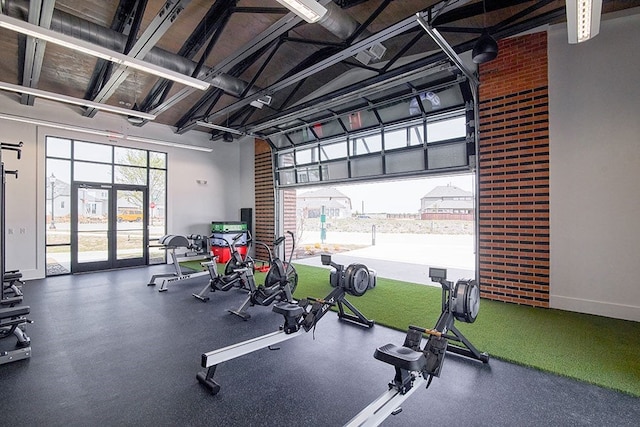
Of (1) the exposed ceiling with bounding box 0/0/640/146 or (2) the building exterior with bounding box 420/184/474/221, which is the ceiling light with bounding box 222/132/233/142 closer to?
(1) the exposed ceiling with bounding box 0/0/640/146

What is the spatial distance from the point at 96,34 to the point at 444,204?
740cm

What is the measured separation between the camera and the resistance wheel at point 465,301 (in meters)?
2.71

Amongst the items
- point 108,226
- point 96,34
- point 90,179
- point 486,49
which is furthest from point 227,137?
point 486,49

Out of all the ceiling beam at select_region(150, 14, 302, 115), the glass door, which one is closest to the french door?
the glass door

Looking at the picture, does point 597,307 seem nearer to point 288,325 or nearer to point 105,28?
point 288,325

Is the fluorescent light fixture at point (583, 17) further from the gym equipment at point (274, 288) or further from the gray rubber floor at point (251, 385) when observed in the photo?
the gym equipment at point (274, 288)

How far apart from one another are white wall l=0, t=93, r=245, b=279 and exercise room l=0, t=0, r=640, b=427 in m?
0.05

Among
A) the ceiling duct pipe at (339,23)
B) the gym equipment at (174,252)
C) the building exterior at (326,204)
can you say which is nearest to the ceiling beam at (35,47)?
the ceiling duct pipe at (339,23)

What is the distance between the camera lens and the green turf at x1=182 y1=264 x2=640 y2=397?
276 cm

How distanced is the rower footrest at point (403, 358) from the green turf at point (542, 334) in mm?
1440

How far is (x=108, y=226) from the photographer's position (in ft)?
25.7

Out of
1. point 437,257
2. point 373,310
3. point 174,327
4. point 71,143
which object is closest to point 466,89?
point 373,310

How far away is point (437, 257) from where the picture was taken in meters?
8.82

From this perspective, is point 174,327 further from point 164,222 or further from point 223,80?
point 164,222
